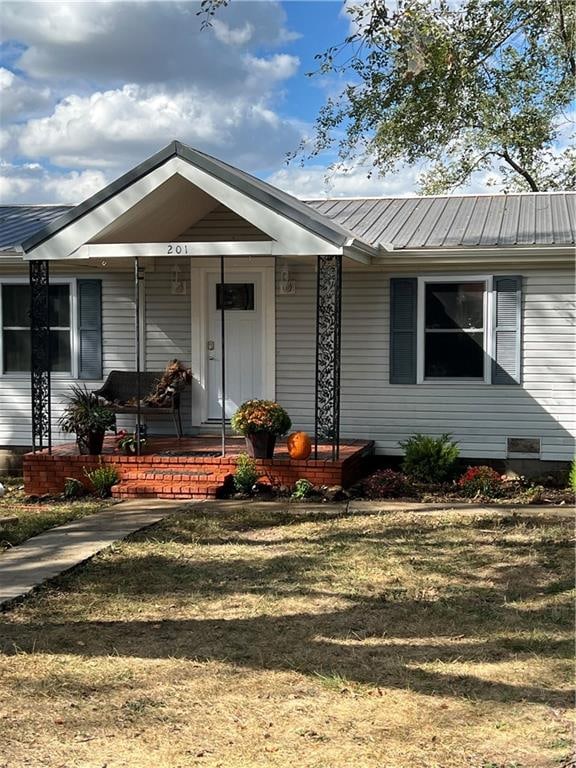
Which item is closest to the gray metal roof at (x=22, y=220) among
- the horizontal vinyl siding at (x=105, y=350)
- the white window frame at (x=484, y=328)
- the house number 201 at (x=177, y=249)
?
the horizontal vinyl siding at (x=105, y=350)

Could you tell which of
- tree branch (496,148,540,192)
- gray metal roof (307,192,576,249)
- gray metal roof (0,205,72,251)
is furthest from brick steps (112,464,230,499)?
tree branch (496,148,540,192)

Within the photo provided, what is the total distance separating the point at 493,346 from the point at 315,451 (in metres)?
2.70

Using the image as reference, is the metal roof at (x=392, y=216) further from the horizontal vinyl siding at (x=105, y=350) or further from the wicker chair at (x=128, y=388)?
the wicker chair at (x=128, y=388)

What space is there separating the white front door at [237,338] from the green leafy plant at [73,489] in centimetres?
245

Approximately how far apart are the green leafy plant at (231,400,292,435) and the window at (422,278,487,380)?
7.32 feet

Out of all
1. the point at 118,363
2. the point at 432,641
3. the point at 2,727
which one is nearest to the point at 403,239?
the point at 118,363

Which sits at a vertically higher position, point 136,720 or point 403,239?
point 403,239

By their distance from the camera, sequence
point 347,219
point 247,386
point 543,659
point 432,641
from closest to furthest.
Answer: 1. point 543,659
2. point 432,641
3. point 247,386
4. point 347,219

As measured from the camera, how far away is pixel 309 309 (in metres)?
11.2

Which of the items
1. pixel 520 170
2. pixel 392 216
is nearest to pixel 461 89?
pixel 392 216

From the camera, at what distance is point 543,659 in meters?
4.73

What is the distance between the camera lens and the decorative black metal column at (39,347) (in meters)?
9.82

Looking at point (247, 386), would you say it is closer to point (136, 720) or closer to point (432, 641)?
point (432, 641)

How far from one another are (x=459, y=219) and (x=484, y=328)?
1915 mm
